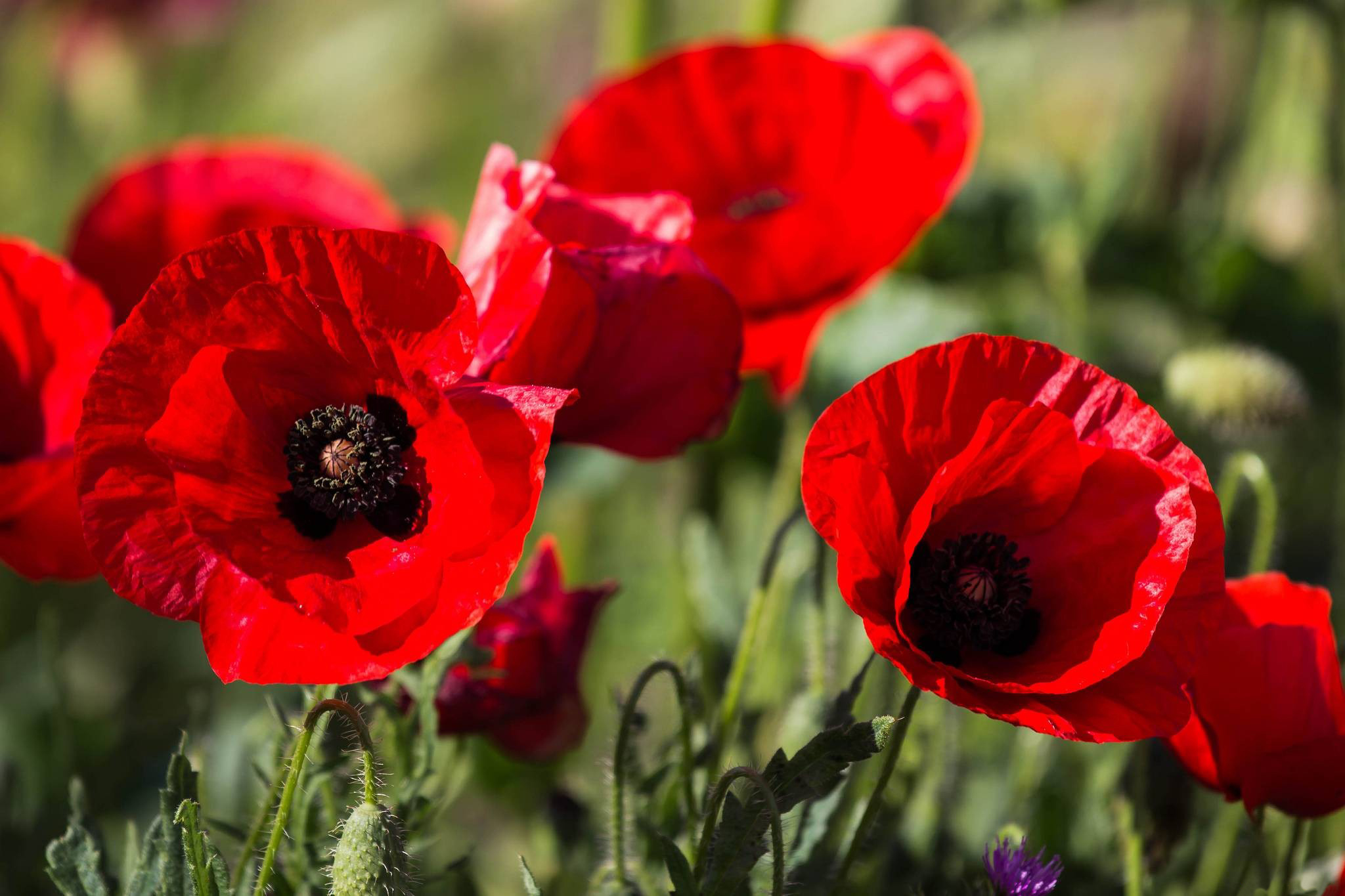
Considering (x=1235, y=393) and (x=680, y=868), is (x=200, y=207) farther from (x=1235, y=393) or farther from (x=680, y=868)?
(x=1235, y=393)

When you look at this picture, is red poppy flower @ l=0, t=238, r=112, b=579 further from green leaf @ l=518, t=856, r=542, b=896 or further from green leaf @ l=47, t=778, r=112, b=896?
green leaf @ l=518, t=856, r=542, b=896

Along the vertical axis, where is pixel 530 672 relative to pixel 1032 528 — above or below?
below

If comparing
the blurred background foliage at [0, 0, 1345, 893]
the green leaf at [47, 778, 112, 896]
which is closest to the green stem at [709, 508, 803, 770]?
the blurred background foliage at [0, 0, 1345, 893]

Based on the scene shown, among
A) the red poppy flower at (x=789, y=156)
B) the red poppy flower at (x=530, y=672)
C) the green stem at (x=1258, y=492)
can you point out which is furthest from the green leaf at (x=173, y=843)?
the green stem at (x=1258, y=492)

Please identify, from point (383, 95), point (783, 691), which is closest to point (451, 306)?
point (783, 691)

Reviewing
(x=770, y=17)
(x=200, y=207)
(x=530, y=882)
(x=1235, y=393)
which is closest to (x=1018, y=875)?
(x=530, y=882)

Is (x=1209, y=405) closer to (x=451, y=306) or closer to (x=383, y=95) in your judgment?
(x=451, y=306)

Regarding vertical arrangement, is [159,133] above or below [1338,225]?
below

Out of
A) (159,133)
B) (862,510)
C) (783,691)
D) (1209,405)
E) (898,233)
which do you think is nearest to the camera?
(862,510)
